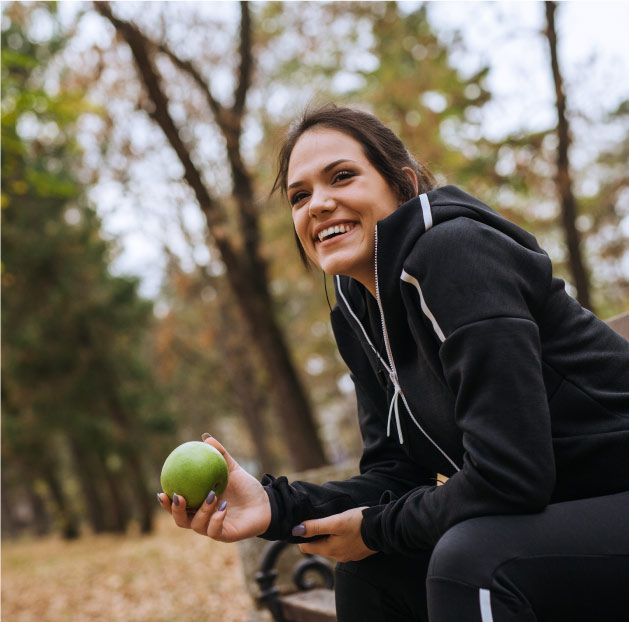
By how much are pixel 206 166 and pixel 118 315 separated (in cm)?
1033

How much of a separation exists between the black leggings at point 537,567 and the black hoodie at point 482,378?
0.07 meters

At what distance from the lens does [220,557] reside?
11984mm

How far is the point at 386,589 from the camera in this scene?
2150 mm

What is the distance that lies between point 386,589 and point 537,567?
0.74 m

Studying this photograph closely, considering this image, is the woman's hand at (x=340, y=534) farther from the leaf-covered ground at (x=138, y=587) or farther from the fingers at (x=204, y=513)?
the leaf-covered ground at (x=138, y=587)

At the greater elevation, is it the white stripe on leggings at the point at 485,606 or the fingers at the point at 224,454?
the fingers at the point at 224,454

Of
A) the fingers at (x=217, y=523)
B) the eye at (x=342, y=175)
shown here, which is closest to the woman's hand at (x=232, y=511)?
the fingers at (x=217, y=523)

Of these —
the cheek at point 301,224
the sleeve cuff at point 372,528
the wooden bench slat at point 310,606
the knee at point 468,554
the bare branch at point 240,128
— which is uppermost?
the bare branch at point 240,128

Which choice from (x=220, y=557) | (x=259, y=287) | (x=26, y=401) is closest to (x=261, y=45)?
(x=259, y=287)

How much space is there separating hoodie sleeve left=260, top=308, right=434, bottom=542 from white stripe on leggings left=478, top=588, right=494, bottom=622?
0.70m

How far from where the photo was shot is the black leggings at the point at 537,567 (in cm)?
150

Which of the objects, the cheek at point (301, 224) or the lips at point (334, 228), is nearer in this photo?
the lips at point (334, 228)

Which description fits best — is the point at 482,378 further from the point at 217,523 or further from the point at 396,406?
the point at 217,523

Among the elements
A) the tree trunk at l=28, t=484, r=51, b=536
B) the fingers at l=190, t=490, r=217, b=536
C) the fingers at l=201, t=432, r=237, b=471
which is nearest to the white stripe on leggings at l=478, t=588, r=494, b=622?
the fingers at l=190, t=490, r=217, b=536
